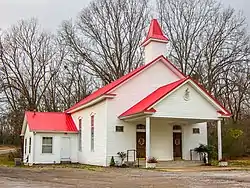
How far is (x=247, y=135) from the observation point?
35469 millimetres

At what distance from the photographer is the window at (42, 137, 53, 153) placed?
28.5 metres

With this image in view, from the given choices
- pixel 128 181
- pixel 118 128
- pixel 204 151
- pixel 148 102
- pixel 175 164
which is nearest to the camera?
pixel 128 181

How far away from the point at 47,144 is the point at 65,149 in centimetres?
149

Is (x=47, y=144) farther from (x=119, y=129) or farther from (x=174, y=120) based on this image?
(x=174, y=120)

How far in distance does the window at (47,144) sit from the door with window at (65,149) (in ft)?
3.15

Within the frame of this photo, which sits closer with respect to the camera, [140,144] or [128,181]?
[128,181]

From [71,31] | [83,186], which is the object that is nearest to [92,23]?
[71,31]

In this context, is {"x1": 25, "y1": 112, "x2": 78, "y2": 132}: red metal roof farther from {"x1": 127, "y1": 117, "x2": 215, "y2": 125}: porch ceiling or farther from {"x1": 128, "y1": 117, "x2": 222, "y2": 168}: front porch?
{"x1": 127, "y1": 117, "x2": 215, "y2": 125}: porch ceiling

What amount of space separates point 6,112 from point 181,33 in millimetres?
21088

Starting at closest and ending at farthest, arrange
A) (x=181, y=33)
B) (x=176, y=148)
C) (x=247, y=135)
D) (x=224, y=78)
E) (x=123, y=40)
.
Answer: (x=176, y=148) < (x=247, y=135) < (x=224, y=78) < (x=181, y=33) < (x=123, y=40)

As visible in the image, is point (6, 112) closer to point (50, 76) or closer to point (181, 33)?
point (50, 76)

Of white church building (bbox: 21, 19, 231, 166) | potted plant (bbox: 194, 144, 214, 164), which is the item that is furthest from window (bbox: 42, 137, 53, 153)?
potted plant (bbox: 194, 144, 214, 164)

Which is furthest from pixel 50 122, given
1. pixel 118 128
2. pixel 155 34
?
pixel 155 34

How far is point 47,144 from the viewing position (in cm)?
2864
